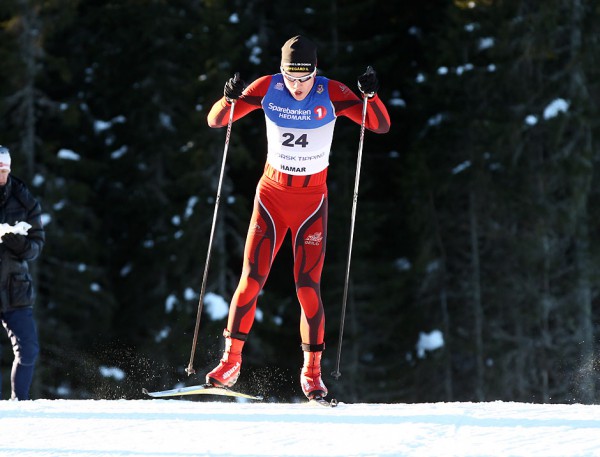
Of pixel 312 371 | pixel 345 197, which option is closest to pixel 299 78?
pixel 312 371

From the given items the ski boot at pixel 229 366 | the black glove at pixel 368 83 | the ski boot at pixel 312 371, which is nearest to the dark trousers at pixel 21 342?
the ski boot at pixel 229 366

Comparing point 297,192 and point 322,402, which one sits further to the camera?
point 297,192

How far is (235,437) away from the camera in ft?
16.2

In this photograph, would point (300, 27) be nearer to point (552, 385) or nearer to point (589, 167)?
point (589, 167)

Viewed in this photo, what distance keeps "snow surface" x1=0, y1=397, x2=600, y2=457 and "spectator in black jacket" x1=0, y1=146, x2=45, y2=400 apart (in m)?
0.62

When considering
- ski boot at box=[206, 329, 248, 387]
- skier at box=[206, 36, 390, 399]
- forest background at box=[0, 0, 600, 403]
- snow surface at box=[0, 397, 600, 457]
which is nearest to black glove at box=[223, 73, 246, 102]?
skier at box=[206, 36, 390, 399]

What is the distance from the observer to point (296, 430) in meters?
5.10

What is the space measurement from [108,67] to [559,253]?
10.7 meters

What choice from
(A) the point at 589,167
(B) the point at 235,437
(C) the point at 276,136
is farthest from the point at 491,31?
(B) the point at 235,437

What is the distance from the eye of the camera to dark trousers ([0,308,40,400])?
6.66 m

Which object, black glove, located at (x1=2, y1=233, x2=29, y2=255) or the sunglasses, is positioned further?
black glove, located at (x1=2, y1=233, x2=29, y2=255)

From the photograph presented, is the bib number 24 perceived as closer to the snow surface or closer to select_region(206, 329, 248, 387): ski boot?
select_region(206, 329, 248, 387): ski boot

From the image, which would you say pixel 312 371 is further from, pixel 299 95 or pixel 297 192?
pixel 299 95

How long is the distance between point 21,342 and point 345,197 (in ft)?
45.4
